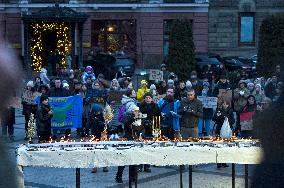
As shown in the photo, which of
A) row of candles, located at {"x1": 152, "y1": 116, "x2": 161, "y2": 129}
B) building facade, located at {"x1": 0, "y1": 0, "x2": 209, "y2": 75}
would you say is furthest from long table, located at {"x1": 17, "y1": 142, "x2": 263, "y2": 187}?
building facade, located at {"x1": 0, "y1": 0, "x2": 209, "y2": 75}

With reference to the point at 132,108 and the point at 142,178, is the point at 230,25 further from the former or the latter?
the point at 142,178

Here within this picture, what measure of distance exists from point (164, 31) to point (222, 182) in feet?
107

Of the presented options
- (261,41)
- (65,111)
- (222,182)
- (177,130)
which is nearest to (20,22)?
(261,41)

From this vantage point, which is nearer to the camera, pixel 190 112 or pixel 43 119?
pixel 190 112

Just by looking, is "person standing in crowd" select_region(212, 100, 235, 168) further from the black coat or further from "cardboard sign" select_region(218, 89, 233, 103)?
the black coat

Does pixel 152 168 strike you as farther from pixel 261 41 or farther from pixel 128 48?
pixel 128 48

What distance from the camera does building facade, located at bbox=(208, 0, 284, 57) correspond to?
4334 centimetres

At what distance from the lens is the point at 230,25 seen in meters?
43.5

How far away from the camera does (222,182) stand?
10.8m

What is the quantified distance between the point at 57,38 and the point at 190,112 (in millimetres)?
28599

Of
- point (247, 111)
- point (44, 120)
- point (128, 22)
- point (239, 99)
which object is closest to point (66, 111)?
point (44, 120)

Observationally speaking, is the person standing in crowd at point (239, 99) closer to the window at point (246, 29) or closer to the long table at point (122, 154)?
the long table at point (122, 154)

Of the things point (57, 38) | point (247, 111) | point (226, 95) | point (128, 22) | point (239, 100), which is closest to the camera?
point (247, 111)

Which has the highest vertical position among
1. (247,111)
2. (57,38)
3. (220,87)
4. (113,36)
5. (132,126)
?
(113,36)
